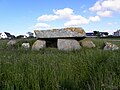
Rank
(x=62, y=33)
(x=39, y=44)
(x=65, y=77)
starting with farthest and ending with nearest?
(x=62, y=33)
(x=39, y=44)
(x=65, y=77)

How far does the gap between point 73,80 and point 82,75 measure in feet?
1.04

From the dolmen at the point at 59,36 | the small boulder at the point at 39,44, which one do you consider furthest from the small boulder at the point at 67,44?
the small boulder at the point at 39,44

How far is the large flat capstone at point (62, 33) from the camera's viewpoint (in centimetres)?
1781

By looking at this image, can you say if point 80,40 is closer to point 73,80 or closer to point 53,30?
point 53,30

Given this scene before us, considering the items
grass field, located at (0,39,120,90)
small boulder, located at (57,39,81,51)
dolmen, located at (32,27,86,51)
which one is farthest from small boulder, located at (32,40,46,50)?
grass field, located at (0,39,120,90)

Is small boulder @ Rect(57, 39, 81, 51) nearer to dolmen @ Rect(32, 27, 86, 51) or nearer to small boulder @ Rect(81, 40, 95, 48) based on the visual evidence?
dolmen @ Rect(32, 27, 86, 51)

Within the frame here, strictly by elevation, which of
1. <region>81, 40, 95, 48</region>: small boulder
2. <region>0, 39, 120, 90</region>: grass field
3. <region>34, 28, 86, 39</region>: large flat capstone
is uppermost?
<region>34, 28, 86, 39</region>: large flat capstone

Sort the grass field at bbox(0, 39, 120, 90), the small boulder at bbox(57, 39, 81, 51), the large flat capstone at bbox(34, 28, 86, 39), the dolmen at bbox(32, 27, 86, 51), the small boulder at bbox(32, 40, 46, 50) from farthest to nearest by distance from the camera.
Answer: the large flat capstone at bbox(34, 28, 86, 39), the dolmen at bbox(32, 27, 86, 51), the small boulder at bbox(32, 40, 46, 50), the small boulder at bbox(57, 39, 81, 51), the grass field at bbox(0, 39, 120, 90)

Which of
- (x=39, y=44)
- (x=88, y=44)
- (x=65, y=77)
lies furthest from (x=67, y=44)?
(x=65, y=77)

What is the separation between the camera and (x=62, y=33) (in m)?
18.0

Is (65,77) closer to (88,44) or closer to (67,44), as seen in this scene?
(67,44)

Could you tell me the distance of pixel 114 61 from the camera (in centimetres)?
550

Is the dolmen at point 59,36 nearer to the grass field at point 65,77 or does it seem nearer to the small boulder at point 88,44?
the small boulder at point 88,44

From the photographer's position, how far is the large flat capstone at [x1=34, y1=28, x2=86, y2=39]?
1781cm
